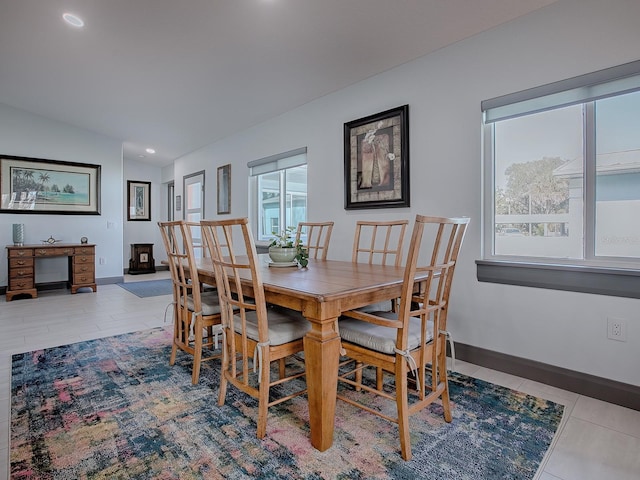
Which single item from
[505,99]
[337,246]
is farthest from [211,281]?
[505,99]

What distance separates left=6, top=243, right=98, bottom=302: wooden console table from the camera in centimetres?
488

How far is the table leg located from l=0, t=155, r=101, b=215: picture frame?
235 inches

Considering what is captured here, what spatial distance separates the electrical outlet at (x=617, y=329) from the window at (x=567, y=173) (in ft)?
1.01

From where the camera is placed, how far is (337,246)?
3623mm

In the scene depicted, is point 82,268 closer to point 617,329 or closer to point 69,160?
point 69,160

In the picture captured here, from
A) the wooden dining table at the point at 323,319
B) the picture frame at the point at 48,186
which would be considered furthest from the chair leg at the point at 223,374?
the picture frame at the point at 48,186

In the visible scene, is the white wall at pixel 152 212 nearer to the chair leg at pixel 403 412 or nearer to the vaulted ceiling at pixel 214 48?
the vaulted ceiling at pixel 214 48

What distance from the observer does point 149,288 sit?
5828 millimetres

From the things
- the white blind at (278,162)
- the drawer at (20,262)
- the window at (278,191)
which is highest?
the white blind at (278,162)

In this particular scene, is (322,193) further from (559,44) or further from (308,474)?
(308,474)

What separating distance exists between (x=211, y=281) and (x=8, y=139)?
205 inches

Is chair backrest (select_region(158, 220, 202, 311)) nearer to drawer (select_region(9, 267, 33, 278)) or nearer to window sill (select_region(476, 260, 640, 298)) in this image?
window sill (select_region(476, 260, 640, 298))

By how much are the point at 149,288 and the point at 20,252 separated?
1.76 m

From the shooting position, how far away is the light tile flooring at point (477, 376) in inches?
58.0
